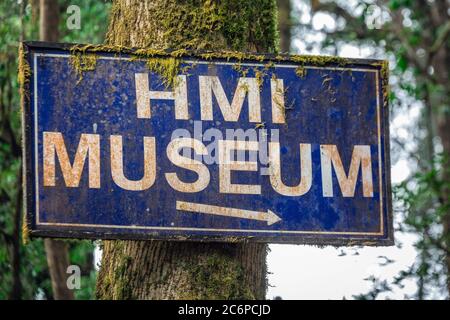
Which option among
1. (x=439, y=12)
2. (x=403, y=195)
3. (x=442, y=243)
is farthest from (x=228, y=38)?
(x=439, y=12)

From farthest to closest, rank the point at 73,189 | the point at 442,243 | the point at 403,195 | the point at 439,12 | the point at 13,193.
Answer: the point at 439,12 → the point at 13,193 → the point at 442,243 → the point at 403,195 → the point at 73,189

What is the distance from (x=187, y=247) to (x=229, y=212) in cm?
21

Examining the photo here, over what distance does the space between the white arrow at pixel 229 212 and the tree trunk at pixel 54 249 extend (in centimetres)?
587

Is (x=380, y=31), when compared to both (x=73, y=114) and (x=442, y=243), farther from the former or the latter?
(x=73, y=114)

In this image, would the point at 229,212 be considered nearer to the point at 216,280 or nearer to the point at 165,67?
the point at 216,280

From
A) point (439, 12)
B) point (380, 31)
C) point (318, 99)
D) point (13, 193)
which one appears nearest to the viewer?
point (318, 99)

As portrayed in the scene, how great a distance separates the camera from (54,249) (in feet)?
31.6

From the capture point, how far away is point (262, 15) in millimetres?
4285

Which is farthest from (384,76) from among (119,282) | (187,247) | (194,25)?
(119,282)

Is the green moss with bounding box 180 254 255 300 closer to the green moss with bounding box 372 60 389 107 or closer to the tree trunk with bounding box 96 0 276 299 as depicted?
the tree trunk with bounding box 96 0 276 299

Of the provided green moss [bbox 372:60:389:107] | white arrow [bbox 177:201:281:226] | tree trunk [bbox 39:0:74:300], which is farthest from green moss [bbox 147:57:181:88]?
tree trunk [bbox 39:0:74:300]

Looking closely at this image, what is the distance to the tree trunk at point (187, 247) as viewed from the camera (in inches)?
151

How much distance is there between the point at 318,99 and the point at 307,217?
1.63 ft

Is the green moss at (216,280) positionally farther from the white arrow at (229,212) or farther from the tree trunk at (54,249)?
the tree trunk at (54,249)
